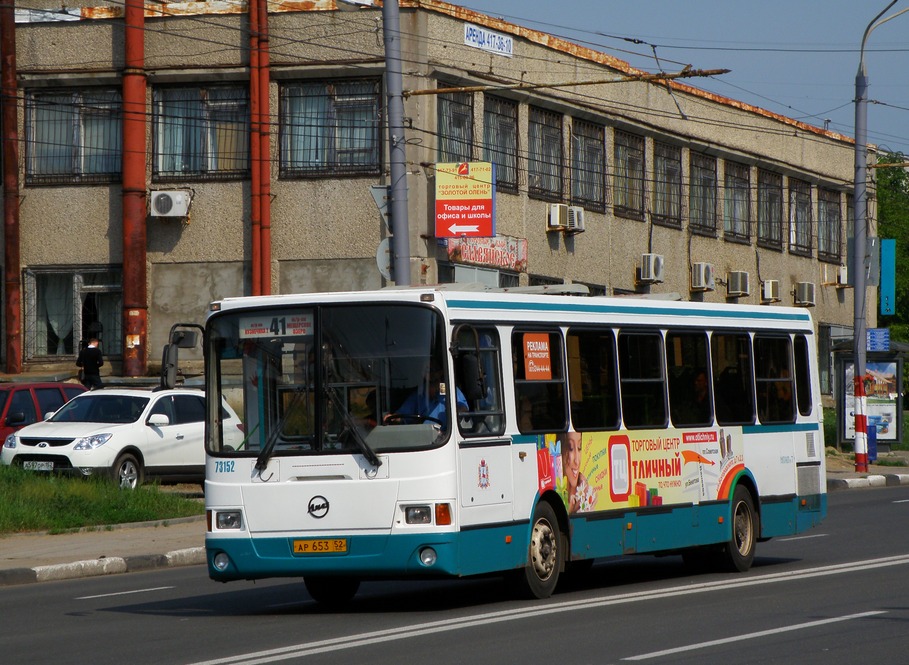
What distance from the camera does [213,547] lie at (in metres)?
12.2

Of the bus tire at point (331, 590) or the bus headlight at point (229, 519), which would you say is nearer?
the bus headlight at point (229, 519)

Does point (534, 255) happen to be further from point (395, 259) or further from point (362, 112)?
point (395, 259)

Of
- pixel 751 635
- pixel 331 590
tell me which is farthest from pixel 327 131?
pixel 751 635

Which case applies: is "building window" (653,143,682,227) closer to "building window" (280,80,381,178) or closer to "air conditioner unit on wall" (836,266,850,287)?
"air conditioner unit on wall" (836,266,850,287)

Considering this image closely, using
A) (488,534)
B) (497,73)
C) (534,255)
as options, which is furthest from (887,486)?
(488,534)

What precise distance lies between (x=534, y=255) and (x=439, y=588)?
68.8 ft

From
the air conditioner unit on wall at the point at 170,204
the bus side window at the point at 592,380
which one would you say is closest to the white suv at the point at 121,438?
the air conditioner unit on wall at the point at 170,204

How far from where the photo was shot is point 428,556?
37.9 ft

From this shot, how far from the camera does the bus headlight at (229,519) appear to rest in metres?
12.1

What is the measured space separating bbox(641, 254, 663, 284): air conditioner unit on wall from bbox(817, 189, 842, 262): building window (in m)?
10.7

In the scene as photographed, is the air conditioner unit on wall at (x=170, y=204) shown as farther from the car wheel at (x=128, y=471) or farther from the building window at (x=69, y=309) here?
the car wheel at (x=128, y=471)

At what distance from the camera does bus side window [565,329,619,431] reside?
13.4 metres

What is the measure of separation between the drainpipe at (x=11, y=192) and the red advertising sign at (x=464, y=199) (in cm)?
949

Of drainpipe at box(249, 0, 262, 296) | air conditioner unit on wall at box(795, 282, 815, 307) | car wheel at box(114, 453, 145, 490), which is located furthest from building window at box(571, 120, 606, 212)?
car wheel at box(114, 453, 145, 490)
